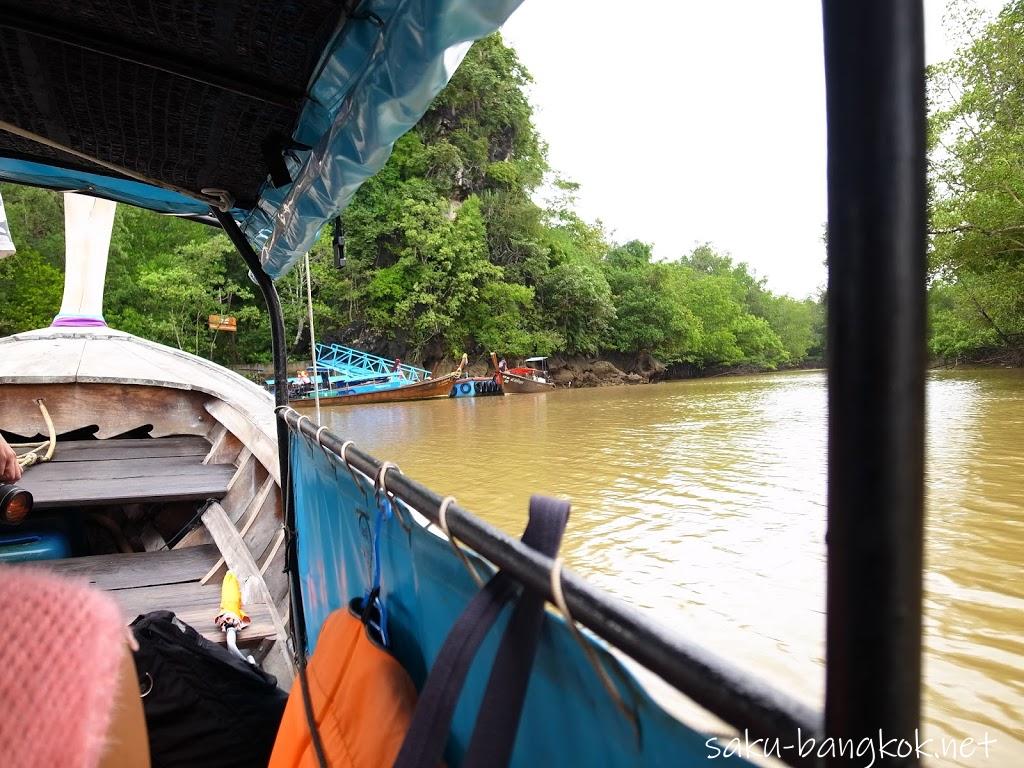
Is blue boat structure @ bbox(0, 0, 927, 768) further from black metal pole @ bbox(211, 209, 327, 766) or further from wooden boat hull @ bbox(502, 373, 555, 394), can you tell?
wooden boat hull @ bbox(502, 373, 555, 394)

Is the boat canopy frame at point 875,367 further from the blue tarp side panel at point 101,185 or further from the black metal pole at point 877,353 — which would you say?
the blue tarp side panel at point 101,185

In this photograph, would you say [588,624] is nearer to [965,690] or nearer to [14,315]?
[965,690]

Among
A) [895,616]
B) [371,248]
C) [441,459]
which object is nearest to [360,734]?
[895,616]

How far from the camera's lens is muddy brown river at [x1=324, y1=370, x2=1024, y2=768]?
9.12ft

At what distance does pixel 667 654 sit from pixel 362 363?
23619 millimetres

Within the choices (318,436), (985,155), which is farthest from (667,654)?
(985,155)

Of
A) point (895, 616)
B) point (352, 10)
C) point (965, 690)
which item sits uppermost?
point (352, 10)

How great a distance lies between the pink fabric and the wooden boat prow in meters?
1.71

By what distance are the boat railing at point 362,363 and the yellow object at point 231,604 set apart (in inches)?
779

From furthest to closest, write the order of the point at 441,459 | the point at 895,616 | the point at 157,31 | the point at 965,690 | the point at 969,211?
the point at 969,211 → the point at 441,459 → the point at 965,690 → the point at 157,31 → the point at 895,616

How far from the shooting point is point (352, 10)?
1.00 m

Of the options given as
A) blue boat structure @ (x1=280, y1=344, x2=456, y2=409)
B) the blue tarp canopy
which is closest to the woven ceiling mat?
the blue tarp canopy

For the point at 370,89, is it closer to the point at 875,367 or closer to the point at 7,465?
the point at 875,367

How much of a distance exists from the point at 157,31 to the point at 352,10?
428mm
